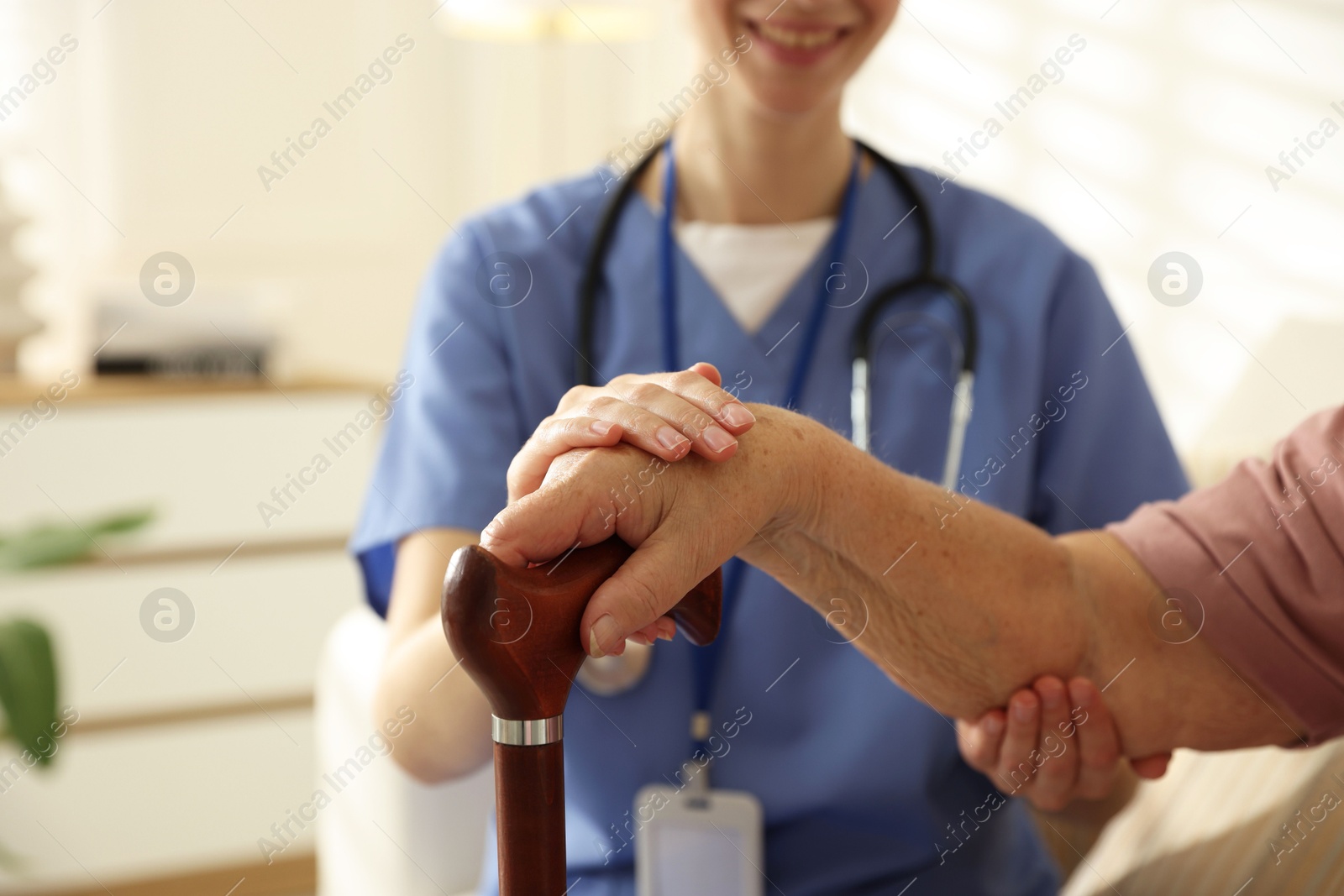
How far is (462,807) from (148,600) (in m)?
1.12

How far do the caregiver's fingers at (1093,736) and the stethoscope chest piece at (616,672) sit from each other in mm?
331

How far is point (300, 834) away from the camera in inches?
98.0

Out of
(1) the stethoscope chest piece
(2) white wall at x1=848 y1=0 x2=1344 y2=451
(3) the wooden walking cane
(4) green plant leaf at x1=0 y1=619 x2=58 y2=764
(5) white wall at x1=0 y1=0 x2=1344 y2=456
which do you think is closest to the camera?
(3) the wooden walking cane

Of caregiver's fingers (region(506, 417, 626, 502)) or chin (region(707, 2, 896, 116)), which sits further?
chin (region(707, 2, 896, 116))

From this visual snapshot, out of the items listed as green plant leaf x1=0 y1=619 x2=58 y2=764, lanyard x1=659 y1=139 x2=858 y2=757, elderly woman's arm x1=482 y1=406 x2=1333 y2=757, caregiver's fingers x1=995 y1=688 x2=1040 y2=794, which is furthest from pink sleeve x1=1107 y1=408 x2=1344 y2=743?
green plant leaf x1=0 y1=619 x2=58 y2=764

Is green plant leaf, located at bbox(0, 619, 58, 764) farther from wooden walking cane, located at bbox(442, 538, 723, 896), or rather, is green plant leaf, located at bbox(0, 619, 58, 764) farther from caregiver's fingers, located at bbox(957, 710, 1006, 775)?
wooden walking cane, located at bbox(442, 538, 723, 896)

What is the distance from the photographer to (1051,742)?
88cm

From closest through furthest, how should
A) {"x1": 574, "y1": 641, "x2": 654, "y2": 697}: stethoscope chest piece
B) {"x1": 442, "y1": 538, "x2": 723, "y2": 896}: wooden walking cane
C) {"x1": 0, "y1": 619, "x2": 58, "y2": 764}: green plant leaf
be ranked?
{"x1": 442, "y1": 538, "x2": 723, "y2": 896}: wooden walking cane → {"x1": 574, "y1": 641, "x2": 654, "y2": 697}: stethoscope chest piece → {"x1": 0, "y1": 619, "x2": 58, "y2": 764}: green plant leaf

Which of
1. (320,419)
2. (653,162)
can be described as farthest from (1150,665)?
(320,419)

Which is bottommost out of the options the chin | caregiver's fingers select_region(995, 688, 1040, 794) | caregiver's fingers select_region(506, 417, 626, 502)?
caregiver's fingers select_region(995, 688, 1040, 794)

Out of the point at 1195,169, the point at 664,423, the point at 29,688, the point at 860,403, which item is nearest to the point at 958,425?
the point at 860,403

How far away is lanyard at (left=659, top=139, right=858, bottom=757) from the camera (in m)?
1.03

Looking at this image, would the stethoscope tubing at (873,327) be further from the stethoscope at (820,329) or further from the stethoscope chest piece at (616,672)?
the stethoscope chest piece at (616,672)

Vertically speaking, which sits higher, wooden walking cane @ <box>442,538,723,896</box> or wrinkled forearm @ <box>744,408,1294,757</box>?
wrinkled forearm @ <box>744,408,1294,757</box>
